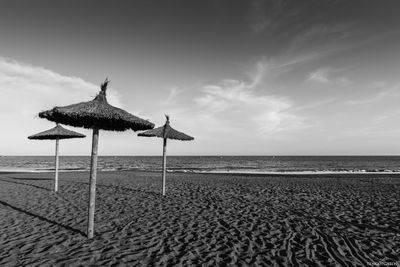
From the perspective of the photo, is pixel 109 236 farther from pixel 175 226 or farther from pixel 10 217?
pixel 10 217

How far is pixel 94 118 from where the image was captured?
18.7 feet

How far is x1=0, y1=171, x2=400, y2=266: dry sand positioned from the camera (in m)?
5.10

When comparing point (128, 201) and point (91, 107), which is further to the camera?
point (128, 201)

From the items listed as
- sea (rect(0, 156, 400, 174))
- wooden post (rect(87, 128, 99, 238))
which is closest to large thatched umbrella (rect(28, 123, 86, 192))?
wooden post (rect(87, 128, 99, 238))

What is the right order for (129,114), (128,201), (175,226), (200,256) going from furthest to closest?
(128,201), (175,226), (129,114), (200,256)

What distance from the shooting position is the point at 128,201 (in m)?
10.9

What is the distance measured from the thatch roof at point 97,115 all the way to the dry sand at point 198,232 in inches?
110

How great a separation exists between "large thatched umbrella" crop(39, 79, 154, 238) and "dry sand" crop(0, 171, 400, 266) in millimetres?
1171

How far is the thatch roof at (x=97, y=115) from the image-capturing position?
5473 millimetres

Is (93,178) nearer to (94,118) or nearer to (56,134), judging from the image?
(94,118)

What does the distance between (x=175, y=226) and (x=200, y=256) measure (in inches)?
84.6

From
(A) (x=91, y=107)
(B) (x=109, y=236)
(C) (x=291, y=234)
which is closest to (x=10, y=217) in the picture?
(B) (x=109, y=236)

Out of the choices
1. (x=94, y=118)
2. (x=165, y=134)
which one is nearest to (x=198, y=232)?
(x=94, y=118)

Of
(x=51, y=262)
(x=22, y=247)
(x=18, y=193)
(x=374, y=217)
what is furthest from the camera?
(x=18, y=193)
